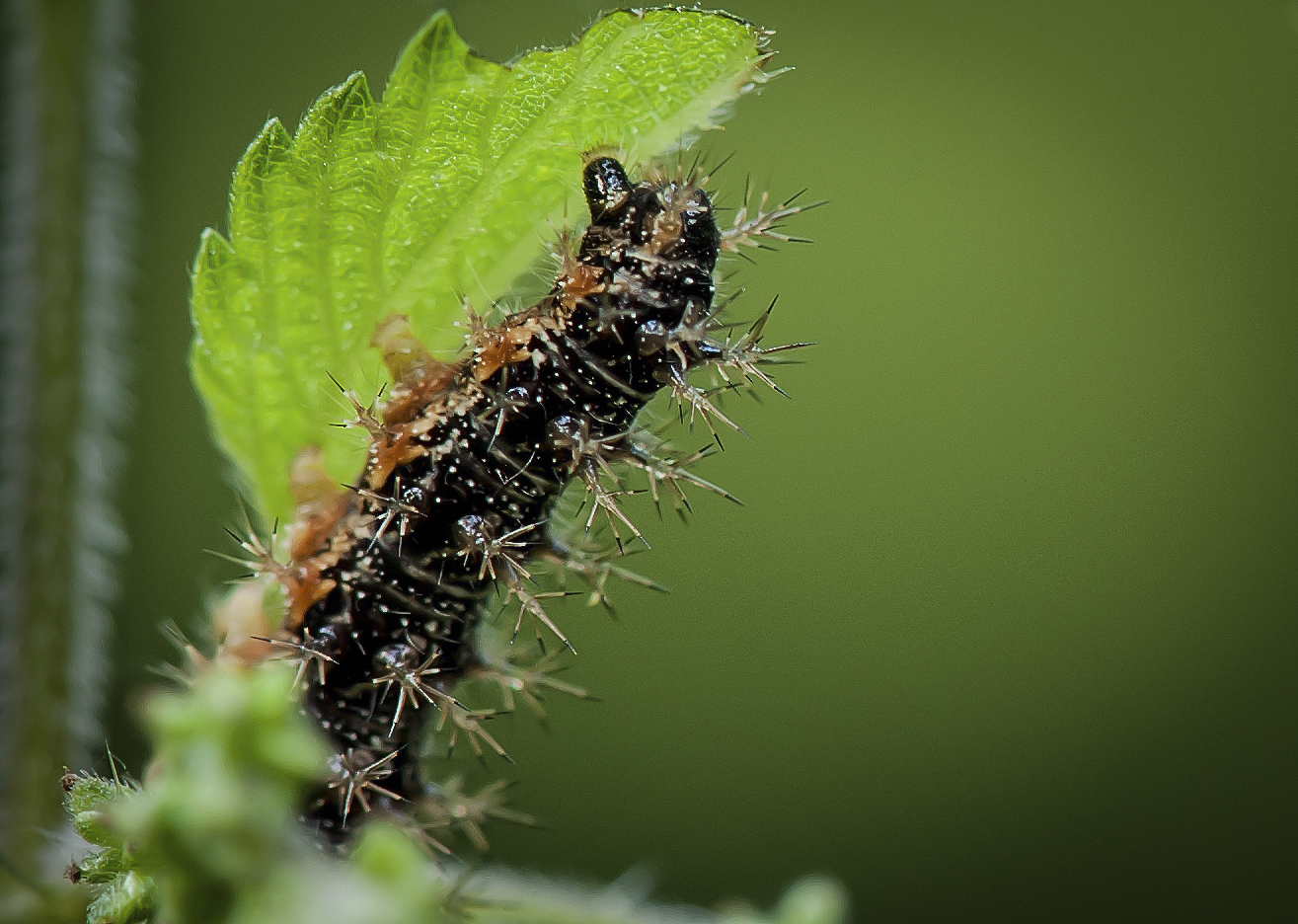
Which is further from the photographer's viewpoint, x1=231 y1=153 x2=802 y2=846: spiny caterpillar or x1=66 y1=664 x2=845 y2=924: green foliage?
x1=231 y1=153 x2=802 y2=846: spiny caterpillar

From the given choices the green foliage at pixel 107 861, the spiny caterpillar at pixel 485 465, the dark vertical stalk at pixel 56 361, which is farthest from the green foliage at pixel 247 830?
the dark vertical stalk at pixel 56 361

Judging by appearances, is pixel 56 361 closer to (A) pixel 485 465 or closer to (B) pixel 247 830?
(A) pixel 485 465

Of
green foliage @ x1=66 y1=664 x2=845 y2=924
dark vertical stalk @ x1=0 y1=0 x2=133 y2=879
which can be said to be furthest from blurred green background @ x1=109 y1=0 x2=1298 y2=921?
green foliage @ x1=66 y1=664 x2=845 y2=924

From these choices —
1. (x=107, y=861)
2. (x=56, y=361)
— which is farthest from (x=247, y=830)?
(x=56, y=361)

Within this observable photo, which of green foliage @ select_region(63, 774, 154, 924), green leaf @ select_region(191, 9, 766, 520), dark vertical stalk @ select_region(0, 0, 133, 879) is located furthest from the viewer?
dark vertical stalk @ select_region(0, 0, 133, 879)

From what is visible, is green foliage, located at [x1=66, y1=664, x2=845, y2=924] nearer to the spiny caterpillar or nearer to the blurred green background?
the spiny caterpillar

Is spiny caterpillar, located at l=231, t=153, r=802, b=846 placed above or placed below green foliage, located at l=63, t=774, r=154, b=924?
above

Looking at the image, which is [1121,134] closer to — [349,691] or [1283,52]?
[1283,52]
